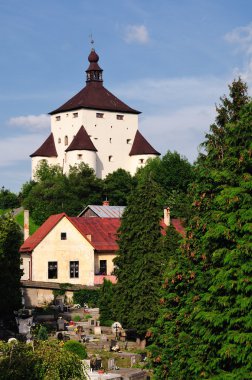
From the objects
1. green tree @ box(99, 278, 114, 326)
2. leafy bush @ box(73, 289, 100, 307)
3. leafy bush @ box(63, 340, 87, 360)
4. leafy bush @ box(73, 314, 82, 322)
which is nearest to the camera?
leafy bush @ box(63, 340, 87, 360)

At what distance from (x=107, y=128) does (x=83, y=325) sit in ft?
284

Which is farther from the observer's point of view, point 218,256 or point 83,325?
point 83,325

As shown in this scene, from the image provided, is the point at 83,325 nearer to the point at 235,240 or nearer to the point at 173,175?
the point at 235,240

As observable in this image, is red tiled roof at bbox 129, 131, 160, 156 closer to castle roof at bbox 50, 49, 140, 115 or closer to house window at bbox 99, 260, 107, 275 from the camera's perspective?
castle roof at bbox 50, 49, 140, 115

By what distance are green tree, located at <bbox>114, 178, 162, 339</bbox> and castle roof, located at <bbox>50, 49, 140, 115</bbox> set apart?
281 feet

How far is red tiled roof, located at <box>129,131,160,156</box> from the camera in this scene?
128750mm

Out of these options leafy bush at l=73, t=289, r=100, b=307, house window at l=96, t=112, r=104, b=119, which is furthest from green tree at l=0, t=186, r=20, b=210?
leafy bush at l=73, t=289, r=100, b=307

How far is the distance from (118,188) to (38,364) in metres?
82.4

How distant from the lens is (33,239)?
196ft

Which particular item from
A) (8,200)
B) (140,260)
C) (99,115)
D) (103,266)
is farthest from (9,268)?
(99,115)

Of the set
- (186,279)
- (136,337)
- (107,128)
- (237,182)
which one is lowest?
(136,337)

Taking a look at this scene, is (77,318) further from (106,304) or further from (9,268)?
(9,268)

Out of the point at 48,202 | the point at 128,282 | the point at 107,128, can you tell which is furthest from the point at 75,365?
the point at 107,128

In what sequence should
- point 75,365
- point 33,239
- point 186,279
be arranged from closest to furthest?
point 186,279 < point 75,365 < point 33,239
